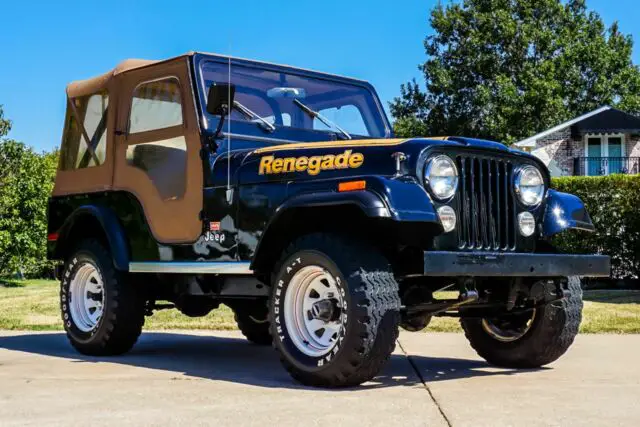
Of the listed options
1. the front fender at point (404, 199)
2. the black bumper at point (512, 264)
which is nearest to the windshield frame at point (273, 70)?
the front fender at point (404, 199)

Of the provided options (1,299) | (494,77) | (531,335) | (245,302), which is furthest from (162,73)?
(494,77)

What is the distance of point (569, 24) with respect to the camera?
50.8 metres

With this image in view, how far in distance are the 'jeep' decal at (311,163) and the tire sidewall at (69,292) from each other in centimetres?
206

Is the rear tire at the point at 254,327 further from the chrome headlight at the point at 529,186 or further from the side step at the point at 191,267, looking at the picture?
the chrome headlight at the point at 529,186

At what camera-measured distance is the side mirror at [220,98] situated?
672 cm

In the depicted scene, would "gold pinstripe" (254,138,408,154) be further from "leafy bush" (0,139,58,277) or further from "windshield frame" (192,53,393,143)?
"leafy bush" (0,139,58,277)

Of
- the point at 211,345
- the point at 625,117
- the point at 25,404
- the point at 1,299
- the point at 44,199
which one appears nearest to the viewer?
the point at 25,404

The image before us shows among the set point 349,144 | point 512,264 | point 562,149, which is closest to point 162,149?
point 349,144

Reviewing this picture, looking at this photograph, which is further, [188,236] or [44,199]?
[44,199]

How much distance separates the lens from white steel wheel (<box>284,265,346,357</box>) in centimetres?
595

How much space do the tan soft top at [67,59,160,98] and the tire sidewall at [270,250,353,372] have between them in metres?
2.51

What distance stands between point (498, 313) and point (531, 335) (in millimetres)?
328

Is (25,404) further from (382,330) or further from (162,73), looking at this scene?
(162,73)

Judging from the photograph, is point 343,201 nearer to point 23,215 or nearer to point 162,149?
point 162,149
